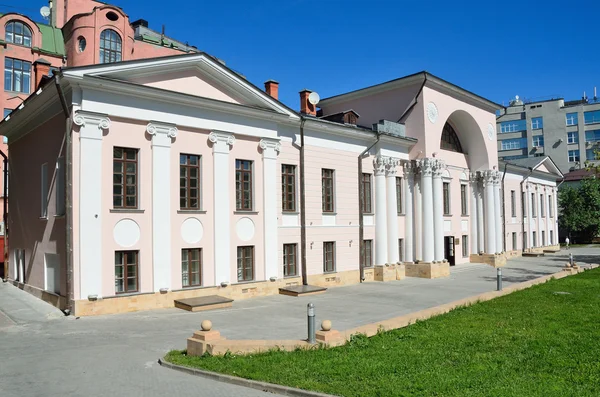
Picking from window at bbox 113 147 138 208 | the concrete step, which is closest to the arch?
window at bbox 113 147 138 208

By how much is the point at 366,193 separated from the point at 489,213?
12832 mm

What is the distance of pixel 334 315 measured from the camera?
51.0ft

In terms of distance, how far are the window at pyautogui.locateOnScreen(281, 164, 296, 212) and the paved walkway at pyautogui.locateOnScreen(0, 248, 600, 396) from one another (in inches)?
158

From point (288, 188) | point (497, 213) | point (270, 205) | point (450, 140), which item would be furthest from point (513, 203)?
point (270, 205)

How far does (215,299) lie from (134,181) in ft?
15.8

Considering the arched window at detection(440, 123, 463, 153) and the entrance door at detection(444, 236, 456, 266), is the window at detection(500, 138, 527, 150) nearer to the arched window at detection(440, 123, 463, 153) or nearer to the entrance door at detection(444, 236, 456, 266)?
the arched window at detection(440, 123, 463, 153)

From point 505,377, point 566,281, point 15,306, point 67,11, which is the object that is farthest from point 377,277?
point 67,11

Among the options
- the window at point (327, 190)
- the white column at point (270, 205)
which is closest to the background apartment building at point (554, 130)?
the window at point (327, 190)

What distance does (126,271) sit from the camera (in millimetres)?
16156

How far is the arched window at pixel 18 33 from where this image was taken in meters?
34.7

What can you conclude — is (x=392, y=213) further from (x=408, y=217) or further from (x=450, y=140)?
(x=450, y=140)

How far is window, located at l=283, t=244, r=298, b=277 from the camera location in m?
21.5

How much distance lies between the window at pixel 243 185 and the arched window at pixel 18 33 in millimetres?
24728

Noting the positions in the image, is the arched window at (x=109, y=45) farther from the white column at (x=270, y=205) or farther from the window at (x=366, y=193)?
the window at (x=366, y=193)
